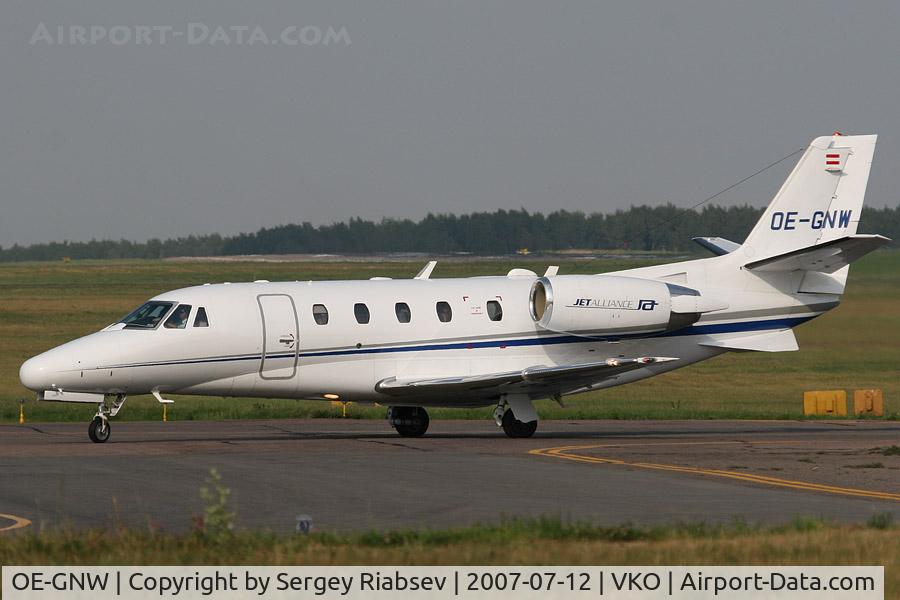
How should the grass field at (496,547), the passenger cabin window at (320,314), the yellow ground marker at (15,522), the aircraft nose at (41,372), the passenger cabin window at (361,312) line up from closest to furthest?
the grass field at (496,547) < the yellow ground marker at (15,522) < the aircraft nose at (41,372) < the passenger cabin window at (320,314) < the passenger cabin window at (361,312)

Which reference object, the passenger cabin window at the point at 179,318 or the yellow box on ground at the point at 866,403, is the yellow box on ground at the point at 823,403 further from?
the passenger cabin window at the point at 179,318

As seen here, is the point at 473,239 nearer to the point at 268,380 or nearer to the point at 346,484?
the point at 268,380

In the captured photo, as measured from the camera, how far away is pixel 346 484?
19266mm

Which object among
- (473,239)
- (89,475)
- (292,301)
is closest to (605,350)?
(292,301)

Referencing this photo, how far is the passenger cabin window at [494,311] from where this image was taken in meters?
28.6

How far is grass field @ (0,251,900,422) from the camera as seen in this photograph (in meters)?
38.4

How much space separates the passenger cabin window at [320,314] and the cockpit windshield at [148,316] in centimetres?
275

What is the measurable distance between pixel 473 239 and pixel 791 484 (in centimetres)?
6849

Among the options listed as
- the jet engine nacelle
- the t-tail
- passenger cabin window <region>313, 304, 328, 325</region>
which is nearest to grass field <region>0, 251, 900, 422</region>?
the t-tail

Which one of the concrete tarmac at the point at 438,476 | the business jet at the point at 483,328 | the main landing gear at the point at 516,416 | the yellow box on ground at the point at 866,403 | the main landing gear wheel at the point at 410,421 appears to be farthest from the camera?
the yellow box on ground at the point at 866,403

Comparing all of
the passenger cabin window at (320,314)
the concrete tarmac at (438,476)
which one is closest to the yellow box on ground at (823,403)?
the concrete tarmac at (438,476)

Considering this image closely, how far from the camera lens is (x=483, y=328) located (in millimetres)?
28469

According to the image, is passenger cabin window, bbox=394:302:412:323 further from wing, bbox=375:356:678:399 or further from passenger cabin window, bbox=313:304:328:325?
passenger cabin window, bbox=313:304:328:325

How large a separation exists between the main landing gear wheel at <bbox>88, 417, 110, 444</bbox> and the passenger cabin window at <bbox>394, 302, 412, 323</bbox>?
604cm
